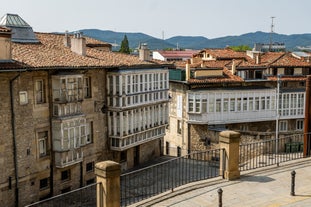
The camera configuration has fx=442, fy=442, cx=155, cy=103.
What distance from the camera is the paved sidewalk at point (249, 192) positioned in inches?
554

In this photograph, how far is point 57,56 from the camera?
2688 cm

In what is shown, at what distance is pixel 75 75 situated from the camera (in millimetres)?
26266

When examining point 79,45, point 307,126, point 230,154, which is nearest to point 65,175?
point 79,45

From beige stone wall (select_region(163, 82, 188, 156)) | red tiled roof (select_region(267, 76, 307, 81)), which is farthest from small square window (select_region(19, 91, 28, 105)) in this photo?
red tiled roof (select_region(267, 76, 307, 81))

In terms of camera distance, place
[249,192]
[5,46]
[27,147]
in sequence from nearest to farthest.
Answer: [249,192] → [5,46] → [27,147]

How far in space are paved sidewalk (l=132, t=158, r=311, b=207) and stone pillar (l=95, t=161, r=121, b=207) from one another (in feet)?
5.42

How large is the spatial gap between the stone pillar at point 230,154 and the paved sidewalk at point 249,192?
0.30m

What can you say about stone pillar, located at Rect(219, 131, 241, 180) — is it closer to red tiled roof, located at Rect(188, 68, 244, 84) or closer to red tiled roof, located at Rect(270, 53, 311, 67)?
red tiled roof, located at Rect(188, 68, 244, 84)

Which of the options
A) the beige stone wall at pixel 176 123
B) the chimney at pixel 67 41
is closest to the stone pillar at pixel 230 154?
the chimney at pixel 67 41

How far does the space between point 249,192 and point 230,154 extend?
65.6 inches

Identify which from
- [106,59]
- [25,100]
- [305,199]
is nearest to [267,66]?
[106,59]

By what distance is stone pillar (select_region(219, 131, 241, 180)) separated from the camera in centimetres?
1600

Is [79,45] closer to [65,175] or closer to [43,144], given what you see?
[43,144]

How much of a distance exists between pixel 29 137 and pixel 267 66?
2798cm
